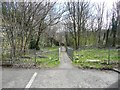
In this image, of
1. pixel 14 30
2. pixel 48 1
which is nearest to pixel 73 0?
pixel 48 1

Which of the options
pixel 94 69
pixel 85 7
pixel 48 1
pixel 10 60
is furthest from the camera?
pixel 85 7

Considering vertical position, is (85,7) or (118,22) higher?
(85,7)

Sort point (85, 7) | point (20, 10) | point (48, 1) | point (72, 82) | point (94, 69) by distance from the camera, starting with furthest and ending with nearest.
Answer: point (85, 7), point (48, 1), point (20, 10), point (94, 69), point (72, 82)

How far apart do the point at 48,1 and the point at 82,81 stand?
39.8ft

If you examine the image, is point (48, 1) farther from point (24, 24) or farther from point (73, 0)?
point (73, 0)

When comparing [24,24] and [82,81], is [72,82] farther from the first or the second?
[24,24]

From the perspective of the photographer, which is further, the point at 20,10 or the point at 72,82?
the point at 20,10

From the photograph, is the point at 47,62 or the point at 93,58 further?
the point at 93,58

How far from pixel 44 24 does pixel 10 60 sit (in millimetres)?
10649

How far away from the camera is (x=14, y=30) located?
13336 mm

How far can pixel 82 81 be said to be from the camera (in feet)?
23.1

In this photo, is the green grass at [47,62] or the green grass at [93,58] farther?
the green grass at [47,62]

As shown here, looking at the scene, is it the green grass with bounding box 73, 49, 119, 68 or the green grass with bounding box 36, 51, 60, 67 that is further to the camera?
the green grass with bounding box 36, 51, 60, 67

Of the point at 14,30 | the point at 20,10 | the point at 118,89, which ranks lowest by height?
the point at 118,89
